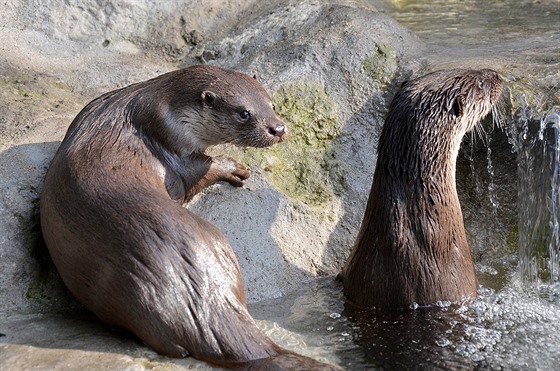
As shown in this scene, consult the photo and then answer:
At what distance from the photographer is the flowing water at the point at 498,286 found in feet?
14.3

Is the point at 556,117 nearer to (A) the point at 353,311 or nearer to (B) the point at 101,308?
(A) the point at 353,311

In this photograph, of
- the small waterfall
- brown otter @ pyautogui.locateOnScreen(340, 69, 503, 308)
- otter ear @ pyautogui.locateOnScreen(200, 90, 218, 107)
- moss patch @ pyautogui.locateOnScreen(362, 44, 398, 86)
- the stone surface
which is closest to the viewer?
the stone surface

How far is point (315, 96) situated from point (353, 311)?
1.58 metres

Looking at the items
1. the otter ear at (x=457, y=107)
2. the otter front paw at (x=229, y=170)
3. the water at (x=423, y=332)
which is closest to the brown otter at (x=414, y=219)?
the otter ear at (x=457, y=107)

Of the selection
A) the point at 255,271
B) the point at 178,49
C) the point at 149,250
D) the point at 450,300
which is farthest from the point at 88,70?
the point at 450,300

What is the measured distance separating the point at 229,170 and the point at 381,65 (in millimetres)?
1385

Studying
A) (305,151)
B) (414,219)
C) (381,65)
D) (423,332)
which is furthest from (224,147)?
(423,332)

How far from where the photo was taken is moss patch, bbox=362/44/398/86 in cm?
608

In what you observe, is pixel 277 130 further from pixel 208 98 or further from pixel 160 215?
pixel 160 215

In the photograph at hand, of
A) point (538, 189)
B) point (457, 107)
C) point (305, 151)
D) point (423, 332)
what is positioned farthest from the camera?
point (305, 151)

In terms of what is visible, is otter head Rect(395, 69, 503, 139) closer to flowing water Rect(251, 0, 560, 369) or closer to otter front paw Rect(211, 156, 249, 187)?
flowing water Rect(251, 0, 560, 369)

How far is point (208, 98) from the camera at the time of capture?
199 inches

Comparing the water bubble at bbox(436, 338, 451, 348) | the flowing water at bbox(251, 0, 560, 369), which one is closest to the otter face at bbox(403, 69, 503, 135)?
the flowing water at bbox(251, 0, 560, 369)

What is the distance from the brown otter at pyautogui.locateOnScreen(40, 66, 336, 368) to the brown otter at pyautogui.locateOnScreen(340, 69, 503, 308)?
2.09 ft
